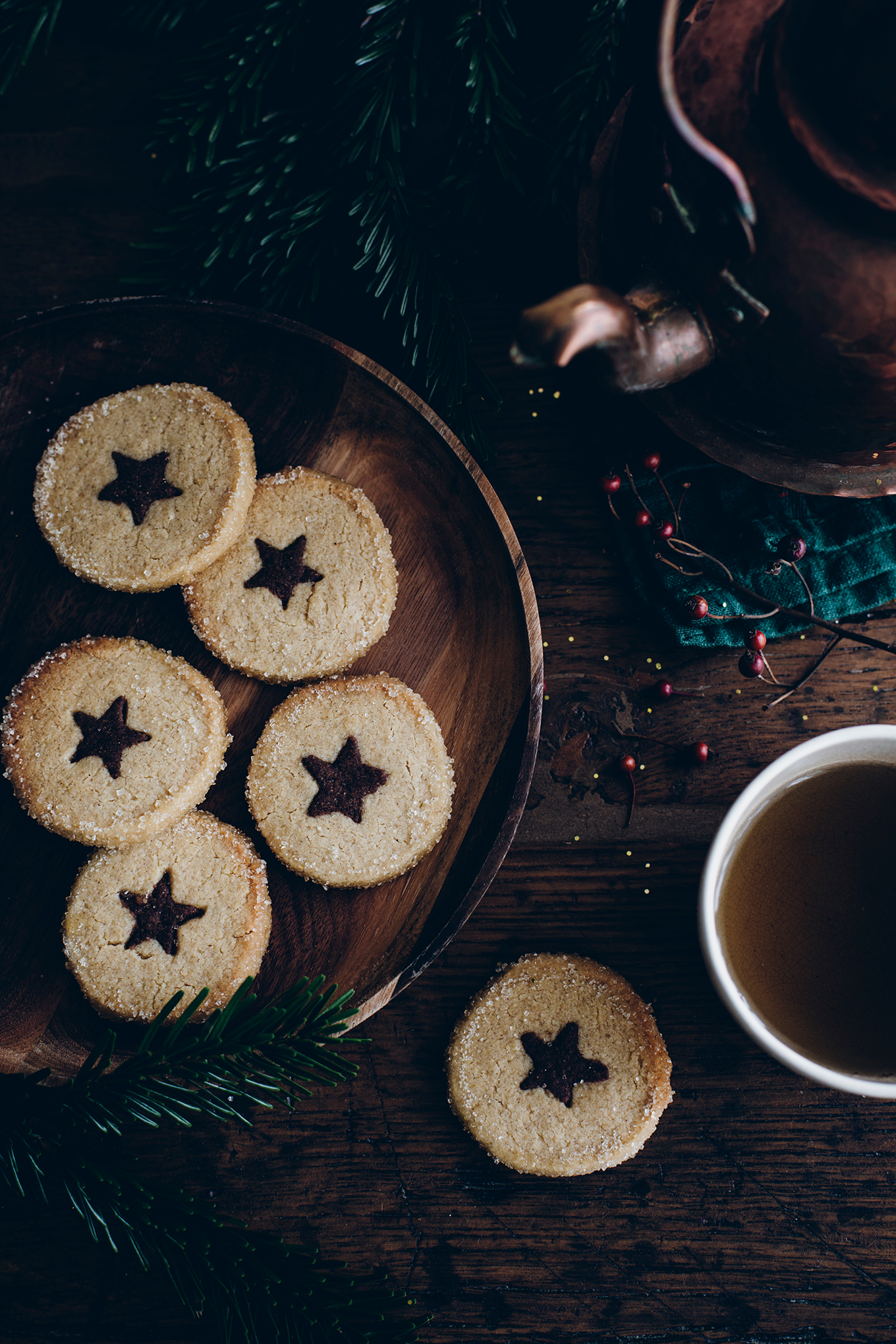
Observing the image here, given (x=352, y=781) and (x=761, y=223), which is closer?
(x=761, y=223)

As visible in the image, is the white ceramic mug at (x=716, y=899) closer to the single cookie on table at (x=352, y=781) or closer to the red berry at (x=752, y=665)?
the red berry at (x=752, y=665)

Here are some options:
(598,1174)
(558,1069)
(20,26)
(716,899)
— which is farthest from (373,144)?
(598,1174)

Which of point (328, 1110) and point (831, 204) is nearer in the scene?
point (831, 204)

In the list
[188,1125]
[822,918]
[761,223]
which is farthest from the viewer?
[822,918]

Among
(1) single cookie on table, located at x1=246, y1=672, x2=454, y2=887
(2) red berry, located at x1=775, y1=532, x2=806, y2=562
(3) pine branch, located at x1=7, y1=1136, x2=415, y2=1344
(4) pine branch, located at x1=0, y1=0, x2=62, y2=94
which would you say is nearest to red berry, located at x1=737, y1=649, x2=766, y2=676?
(2) red berry, located at x1=775, y1=532, x2=806, y2=562

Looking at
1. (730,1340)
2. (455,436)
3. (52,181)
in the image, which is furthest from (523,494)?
(730,1340)

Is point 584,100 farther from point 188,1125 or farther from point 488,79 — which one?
point 188,1125

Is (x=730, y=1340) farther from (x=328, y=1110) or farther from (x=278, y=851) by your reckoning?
(x=278, y=851)
